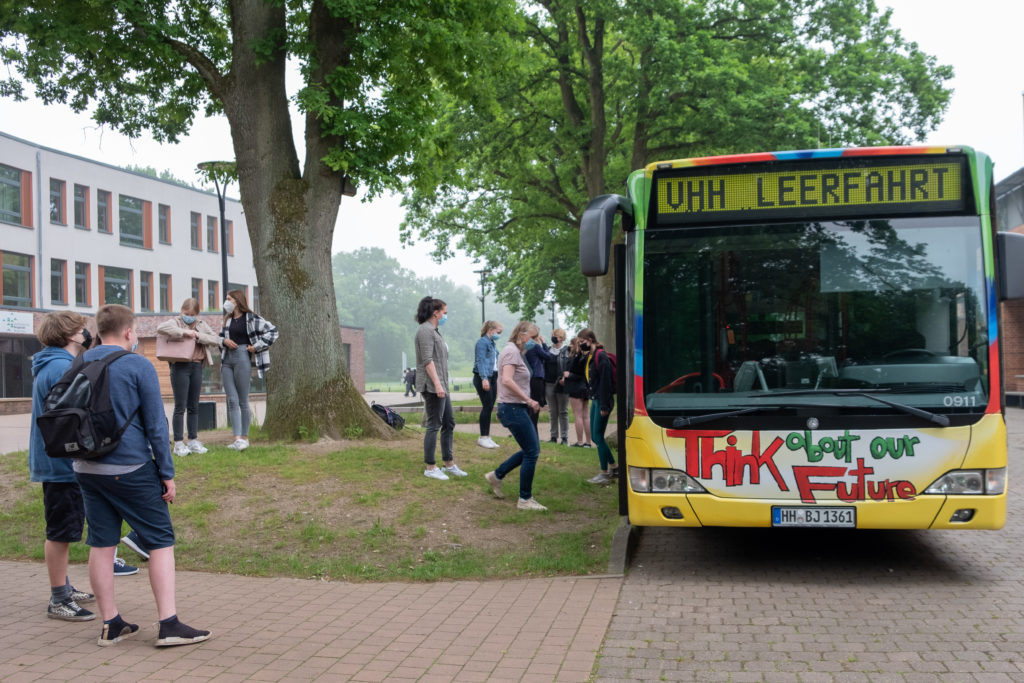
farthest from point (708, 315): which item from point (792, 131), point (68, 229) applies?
point (68, 229)

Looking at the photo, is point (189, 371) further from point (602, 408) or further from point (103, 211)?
point (103, 211)

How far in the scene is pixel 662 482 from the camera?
6.93 metres

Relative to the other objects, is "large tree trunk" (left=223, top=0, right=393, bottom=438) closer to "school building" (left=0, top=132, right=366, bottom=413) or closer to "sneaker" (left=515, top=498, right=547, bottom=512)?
"sneaker" (left=515, top=498, right=547, bottom=512)

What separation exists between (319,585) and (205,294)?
49.2m

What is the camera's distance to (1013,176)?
3212cm

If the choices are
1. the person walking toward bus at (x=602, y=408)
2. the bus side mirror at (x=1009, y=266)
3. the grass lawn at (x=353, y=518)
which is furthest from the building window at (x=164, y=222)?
the bus side mirror at (x=1009, y=266)

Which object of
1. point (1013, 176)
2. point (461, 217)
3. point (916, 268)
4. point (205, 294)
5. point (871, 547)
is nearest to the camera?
point (916, 268)

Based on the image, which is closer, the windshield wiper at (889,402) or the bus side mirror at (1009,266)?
the windshield wiper at (889,402)

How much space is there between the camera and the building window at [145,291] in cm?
4934

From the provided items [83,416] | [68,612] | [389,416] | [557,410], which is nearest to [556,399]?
[557,410]

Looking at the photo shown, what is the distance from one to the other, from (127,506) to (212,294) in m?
Answer: 51.5

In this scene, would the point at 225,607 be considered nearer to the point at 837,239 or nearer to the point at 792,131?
the point at 837,239

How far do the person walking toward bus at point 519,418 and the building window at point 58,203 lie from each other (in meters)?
39.2

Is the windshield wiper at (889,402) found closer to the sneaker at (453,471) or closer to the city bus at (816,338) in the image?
the city bus at (816,338)
